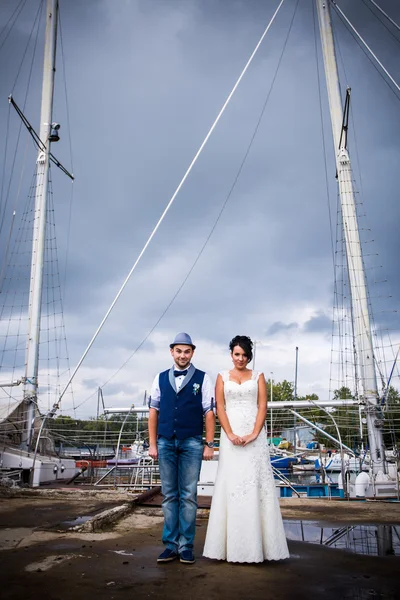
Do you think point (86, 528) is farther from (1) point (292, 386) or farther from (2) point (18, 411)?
(1) point (292, 386)

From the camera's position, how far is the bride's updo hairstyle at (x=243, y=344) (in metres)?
4.48

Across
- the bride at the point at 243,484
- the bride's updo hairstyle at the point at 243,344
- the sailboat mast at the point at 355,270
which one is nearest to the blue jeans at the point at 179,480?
the bride at the point at 243,484

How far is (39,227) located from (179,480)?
15.3 m

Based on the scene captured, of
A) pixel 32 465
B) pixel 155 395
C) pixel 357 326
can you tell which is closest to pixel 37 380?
pixel 32 465

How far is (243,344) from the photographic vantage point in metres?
4.49

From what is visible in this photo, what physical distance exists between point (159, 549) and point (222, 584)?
4.23 ft

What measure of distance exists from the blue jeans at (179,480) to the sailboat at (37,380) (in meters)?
7.99

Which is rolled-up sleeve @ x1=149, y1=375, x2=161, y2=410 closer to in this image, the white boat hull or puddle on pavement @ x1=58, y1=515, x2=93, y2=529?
puddle on pavement @ x1=58, y1=515, x2=93, y2=529

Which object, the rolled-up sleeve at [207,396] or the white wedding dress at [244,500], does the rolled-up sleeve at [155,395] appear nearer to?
the rolled-up sleeve at [207,396]

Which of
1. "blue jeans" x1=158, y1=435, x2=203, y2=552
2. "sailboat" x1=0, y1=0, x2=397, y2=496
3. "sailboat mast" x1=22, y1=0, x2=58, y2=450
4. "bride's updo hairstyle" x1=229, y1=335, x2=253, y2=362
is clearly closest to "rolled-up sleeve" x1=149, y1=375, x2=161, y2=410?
"blue jeans" x1=158, y1=435, x2=203, y2=552

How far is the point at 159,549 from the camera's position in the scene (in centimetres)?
431

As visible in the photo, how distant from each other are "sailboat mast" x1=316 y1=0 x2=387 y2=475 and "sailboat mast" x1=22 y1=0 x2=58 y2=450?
10188 millimetres

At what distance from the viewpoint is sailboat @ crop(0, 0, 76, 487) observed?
13031 mm

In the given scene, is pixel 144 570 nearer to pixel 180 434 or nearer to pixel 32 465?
pixel 180 434
